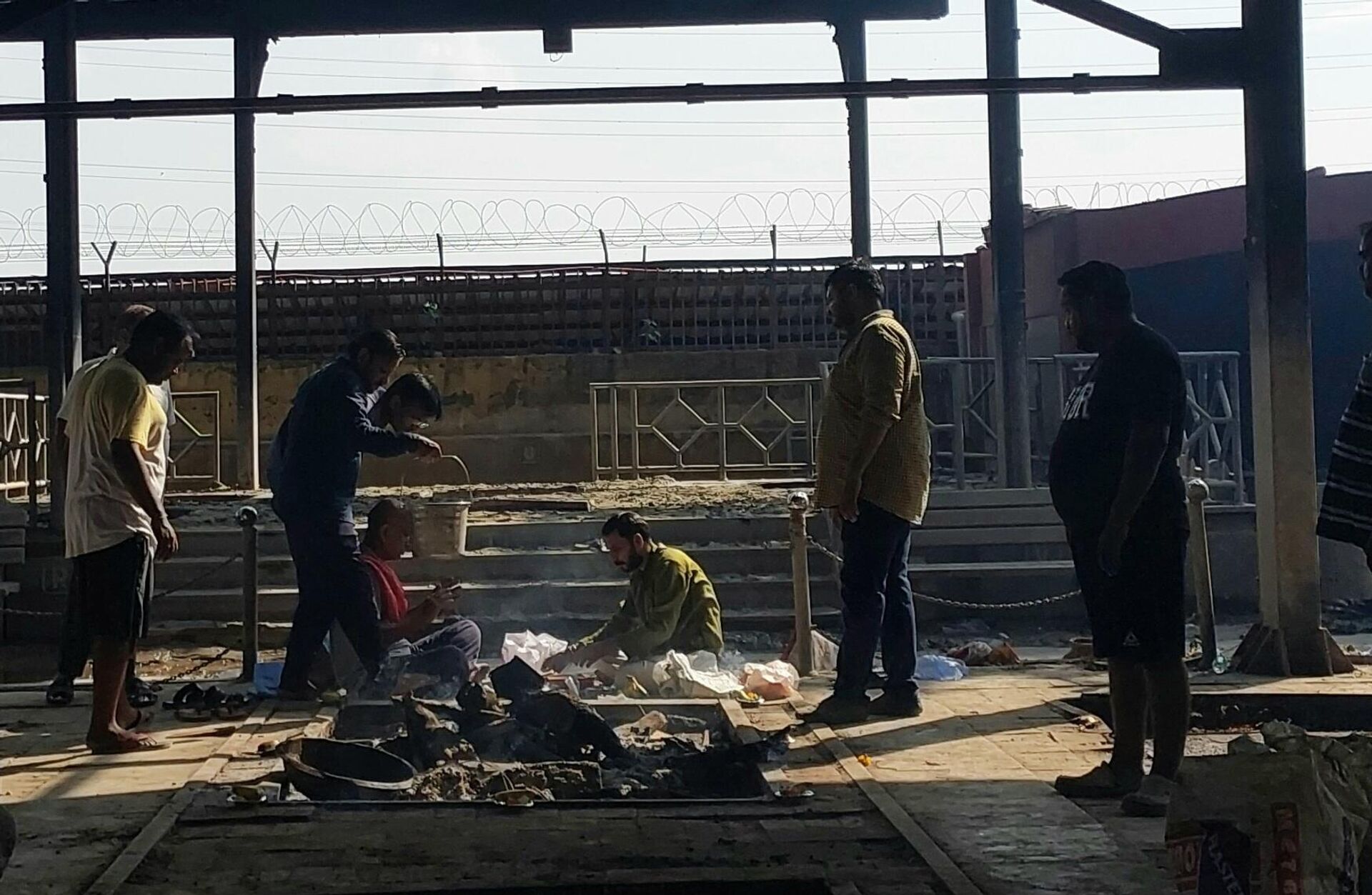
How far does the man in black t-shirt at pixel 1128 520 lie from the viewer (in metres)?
4.30

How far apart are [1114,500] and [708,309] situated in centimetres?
1508

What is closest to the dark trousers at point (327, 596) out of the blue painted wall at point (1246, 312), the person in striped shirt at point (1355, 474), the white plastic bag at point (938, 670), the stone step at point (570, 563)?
the white plastic bag at point (938, 670)

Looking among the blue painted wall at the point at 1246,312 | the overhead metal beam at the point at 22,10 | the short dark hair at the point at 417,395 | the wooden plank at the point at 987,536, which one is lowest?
the wooden plank at the point at 987,536

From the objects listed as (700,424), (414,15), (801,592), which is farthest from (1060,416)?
(414,15)

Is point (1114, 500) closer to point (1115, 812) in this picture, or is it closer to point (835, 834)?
point (1115, 812)

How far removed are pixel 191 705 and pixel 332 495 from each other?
1103mm

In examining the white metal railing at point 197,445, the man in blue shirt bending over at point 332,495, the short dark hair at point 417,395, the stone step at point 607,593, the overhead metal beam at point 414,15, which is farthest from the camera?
the white metal railing at point 197,445

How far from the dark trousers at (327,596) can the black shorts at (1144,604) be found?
3.52m

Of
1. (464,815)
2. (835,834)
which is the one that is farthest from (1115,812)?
(464,815)

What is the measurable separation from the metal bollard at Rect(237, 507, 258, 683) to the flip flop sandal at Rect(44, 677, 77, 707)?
2.70 ft

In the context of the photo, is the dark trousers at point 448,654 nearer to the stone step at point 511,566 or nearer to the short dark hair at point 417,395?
the short dark hair at point 417,395

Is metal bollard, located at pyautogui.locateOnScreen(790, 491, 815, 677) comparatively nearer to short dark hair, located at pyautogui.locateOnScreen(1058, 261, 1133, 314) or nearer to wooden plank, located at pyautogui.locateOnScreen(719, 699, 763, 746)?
wooden plank, located at pyautogui.locateOnScreen(719, 699, 763, 746)

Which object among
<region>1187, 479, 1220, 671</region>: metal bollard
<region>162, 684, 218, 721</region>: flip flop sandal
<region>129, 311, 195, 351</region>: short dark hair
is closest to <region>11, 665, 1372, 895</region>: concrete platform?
<region>162, 684, 218, 721</region>: flip flop sandal

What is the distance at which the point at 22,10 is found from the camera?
6512mm
